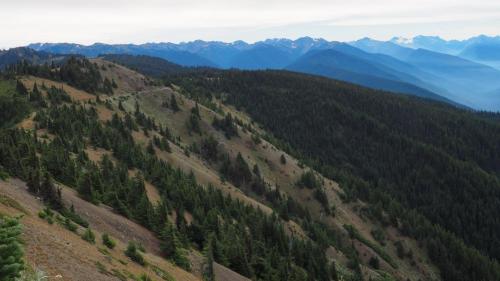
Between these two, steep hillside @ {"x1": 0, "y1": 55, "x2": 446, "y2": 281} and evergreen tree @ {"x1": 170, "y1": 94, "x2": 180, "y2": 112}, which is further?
evergreen tree @ {"x1": 170, "y1": 94, "x2": 180, "y2": 112}

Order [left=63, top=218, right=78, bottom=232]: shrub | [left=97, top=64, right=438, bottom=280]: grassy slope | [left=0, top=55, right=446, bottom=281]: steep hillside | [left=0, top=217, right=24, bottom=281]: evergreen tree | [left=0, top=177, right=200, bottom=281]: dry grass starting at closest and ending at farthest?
[left=0, top=217, right=24, bottom=281]: evergreen tree
[left=0, top=177, right=200, bottom=281]: dry grass
[left=63, top=218, right=78, bottom=232]: shrub
[left=0, top=55, right=446, bottom=281]: steep hillside
[left=97, top=64, right=438, bottom=280]: grassy slope

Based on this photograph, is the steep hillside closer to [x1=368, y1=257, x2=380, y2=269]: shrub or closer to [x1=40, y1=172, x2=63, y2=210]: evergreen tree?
[x1=40, y1=172, x2=63, y2=210]: evergreen tree

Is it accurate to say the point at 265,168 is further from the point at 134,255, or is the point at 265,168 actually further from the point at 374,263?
the point at 134,255

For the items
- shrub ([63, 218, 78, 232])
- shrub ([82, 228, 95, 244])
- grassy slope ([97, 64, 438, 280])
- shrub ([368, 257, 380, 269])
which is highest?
shrub ([63, 218, 78, 232])

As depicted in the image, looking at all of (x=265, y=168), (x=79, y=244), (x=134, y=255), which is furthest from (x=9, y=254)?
(x=265, y=168)

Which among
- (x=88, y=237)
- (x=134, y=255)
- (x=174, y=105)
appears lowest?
(x=134, y=255)

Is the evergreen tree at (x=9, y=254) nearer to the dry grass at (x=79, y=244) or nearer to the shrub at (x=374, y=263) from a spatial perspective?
the dry grass at (x=79, y=244)

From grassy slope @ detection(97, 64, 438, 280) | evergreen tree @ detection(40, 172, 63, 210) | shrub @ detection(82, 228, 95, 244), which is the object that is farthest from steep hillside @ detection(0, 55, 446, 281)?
shrub @ detection(82, 228, 95, 244)

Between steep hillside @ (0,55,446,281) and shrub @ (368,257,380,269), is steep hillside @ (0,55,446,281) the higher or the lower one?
the higher one

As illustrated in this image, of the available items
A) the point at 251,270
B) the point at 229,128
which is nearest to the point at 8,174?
the point at 251,270

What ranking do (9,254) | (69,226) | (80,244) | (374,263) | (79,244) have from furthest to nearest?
(374,263) → (69,226) → (80,244) → (79,244) → (9,254)

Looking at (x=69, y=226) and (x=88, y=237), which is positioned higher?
(x=69, y=226)

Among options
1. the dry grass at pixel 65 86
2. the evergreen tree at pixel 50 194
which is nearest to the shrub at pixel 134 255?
the evergreen tree at pixel 50 194

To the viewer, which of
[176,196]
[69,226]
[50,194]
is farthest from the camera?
[176,196]
